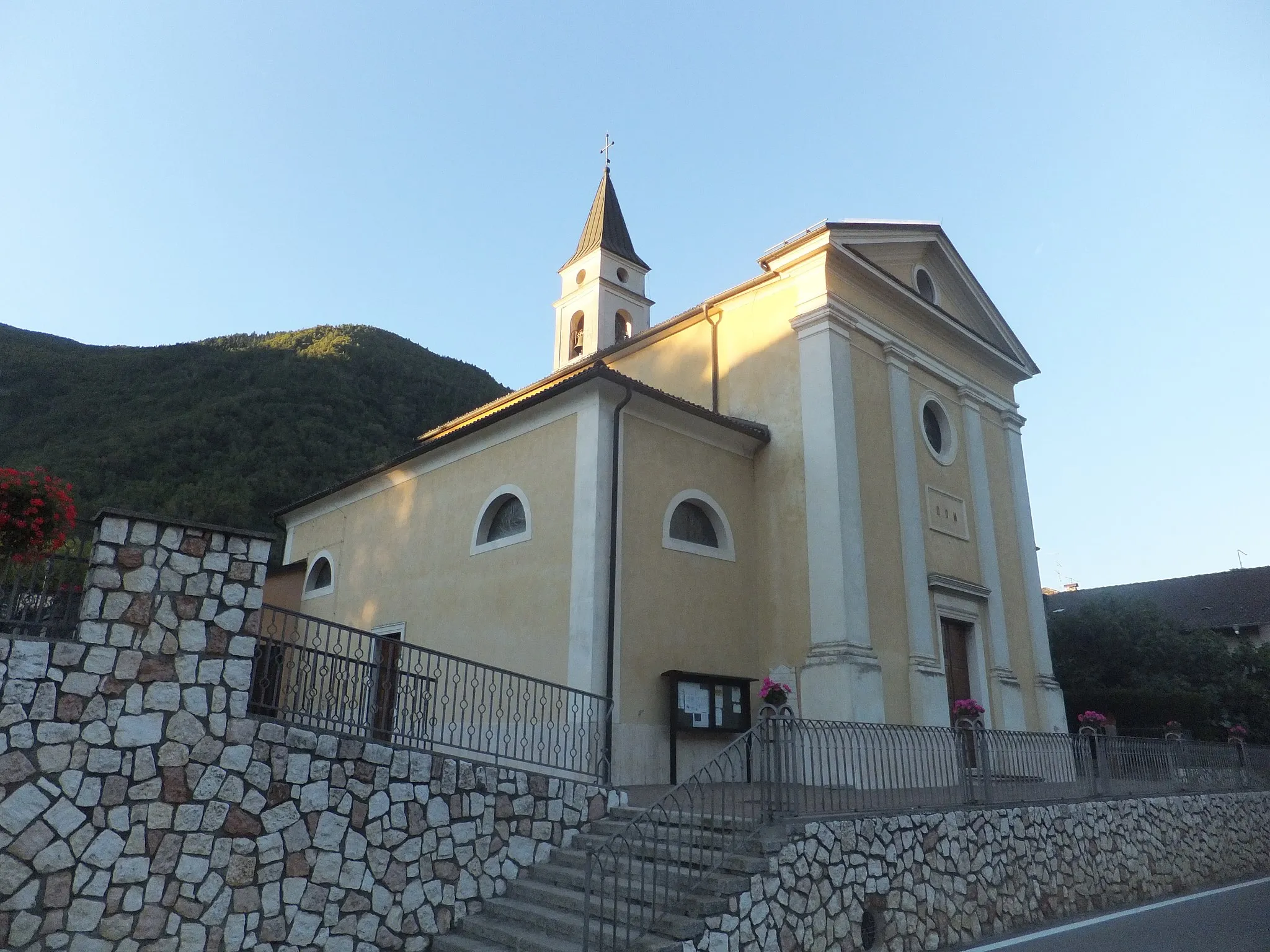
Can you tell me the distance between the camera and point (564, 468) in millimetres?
11078

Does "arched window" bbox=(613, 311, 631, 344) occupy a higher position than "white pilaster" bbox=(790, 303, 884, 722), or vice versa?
"arched window" bbox=(613, 311, 631, 344)

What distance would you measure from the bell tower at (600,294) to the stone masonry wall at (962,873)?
56.0ft

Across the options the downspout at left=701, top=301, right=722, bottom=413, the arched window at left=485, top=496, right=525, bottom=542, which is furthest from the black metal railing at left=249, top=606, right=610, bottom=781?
the downspout at left=701, top=301, right=722, bottom=413

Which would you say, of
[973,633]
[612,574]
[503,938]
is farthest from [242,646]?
[973,633]

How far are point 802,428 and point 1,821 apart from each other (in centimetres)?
1020

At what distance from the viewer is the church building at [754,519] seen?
1072 cm

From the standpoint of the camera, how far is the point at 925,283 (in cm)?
1586

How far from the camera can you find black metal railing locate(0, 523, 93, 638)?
577 cm

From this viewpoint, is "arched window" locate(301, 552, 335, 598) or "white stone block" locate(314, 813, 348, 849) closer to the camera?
"white stone block" locate(314, 813, 348, 849)

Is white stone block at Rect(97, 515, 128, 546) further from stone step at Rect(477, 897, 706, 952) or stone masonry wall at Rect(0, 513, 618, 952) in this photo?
stone step at Rect(477, 897, 706, 952)

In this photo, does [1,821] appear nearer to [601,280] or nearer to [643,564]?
[643,564]

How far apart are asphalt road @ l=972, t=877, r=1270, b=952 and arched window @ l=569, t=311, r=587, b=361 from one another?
18.6m

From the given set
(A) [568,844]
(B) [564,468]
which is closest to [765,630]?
(B) [564,468]

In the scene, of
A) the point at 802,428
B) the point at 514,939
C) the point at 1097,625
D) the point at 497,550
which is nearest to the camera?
the point at 514,939
